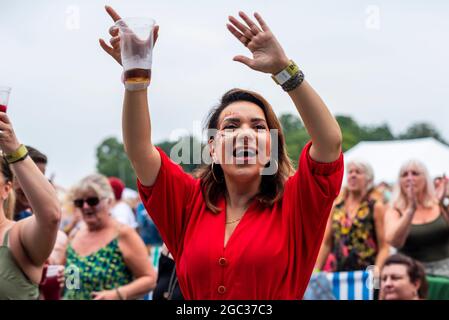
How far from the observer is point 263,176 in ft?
10.4

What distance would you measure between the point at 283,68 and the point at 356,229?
437cm

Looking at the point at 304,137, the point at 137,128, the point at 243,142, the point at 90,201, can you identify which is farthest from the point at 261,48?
the point at 304,137

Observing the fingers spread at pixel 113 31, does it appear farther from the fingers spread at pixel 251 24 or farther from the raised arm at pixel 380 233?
the raised arm at pixel 380 233

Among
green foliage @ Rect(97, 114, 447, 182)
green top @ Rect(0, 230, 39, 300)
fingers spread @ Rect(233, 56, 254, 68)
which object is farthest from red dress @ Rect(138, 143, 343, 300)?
green foliage @ Rect(97, 114, 447, 182)

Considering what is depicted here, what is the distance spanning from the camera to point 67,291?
19.1 feet

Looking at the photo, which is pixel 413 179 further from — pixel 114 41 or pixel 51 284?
pixel 114 41

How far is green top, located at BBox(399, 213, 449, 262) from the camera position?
676 centimetres

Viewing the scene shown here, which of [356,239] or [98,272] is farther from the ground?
[356,239]

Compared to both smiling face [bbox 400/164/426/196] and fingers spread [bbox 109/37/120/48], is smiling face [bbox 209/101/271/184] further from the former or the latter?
smiling face [bbox 400/164/426/196]

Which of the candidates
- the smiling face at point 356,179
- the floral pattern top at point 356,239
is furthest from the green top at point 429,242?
the smiling face at point 356,179

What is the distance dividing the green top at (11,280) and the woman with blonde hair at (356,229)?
3.65 meters

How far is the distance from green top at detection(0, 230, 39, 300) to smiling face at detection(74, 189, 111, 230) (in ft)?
Answer: 6.84
